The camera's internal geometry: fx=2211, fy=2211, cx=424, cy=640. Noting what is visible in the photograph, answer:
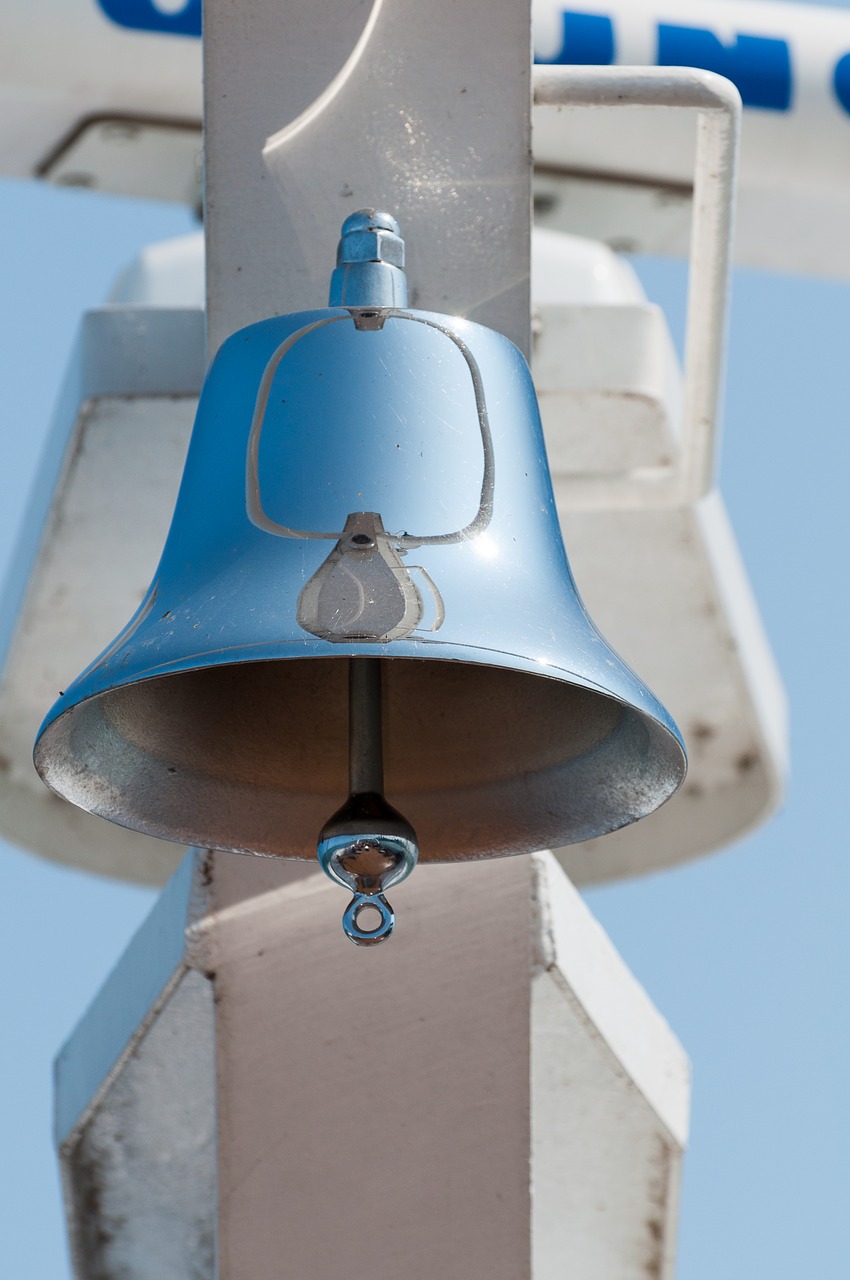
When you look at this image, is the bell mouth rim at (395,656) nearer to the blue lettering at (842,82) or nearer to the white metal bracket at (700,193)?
the white metal bracket at (700,193)

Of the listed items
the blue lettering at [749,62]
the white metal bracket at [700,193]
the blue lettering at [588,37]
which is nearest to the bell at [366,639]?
the white metal bracket at [700,193]

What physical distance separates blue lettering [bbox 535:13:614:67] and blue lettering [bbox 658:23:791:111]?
0.13 metres

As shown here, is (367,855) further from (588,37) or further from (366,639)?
(588,37)

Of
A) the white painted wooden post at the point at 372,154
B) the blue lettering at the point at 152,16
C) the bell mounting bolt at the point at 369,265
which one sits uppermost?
the blue lettering at the point at 152,16

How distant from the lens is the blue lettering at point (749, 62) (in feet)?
16.3

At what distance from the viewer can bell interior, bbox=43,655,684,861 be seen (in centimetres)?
220

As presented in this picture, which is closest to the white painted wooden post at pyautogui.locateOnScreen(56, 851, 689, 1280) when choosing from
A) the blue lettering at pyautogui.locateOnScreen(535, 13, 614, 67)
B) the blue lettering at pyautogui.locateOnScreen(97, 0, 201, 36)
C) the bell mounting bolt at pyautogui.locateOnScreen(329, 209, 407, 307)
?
the bell mounting bolt at pyautogui.locateOnScreen(329, 209, 407, 307)

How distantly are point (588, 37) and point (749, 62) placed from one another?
38 cm

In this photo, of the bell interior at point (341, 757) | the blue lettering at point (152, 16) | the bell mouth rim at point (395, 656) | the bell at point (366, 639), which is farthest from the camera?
the blue lettering at point (152, 16)

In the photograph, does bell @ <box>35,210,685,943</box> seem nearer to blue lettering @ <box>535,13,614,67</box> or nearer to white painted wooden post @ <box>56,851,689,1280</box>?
white painted wooden post @ <box>56,851,689,1280</box>

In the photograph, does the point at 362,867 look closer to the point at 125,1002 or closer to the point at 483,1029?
the point at 483,1029

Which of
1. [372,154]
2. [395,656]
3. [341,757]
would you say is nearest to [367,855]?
[395,656]

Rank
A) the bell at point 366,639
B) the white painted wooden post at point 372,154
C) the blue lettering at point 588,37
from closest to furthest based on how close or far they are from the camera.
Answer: the bell at point 366,639, the white painted wooden post at point 372,154, the blue lettering at point 588,37

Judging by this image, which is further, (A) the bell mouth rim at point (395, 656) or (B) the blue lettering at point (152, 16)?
(B) the blue lettering at point (152, 16)
